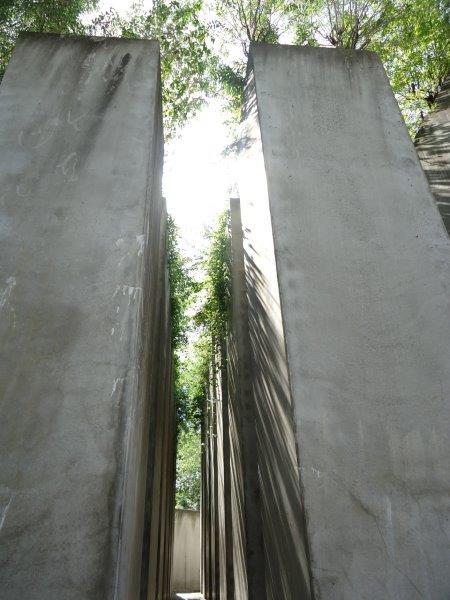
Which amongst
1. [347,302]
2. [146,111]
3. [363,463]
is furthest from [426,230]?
[146,111]

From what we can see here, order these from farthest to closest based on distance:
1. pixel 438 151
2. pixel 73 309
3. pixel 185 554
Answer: pixel 185 554 < pixel 438 151 < pixel 73 309

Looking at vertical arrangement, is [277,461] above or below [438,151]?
below

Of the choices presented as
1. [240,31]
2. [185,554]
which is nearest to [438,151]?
[240,31]

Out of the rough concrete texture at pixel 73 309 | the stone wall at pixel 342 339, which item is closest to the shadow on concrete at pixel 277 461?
the stone wall at pixel 342 339

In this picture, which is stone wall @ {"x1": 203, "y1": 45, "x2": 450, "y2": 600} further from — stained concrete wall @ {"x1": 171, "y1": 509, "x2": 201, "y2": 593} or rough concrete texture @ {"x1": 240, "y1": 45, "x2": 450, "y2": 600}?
stained concrete wall @ {"x1": 171, "y1": 509, "x2": 201, "y2": 593}

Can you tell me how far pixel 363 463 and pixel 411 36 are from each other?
32.9ft

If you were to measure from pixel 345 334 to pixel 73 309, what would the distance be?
2045 millimetres

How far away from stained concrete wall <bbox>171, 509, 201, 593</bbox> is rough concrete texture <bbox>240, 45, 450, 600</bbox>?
16616 millimetres

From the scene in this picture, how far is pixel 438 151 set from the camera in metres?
7.43

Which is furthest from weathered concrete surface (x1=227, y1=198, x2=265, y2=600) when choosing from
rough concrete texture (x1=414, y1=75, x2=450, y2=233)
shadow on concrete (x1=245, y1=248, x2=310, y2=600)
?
rough concrete texture (x1=414, y1=75, x2=450, y2=233)

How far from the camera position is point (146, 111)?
14.0ft

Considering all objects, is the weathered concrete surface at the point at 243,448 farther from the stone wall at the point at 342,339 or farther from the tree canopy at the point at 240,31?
the tree canopy at the point at 240,31

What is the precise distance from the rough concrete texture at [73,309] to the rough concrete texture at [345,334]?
110 centimetres

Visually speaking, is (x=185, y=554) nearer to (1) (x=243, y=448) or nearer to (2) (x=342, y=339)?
(1) (x=243, y=448)
